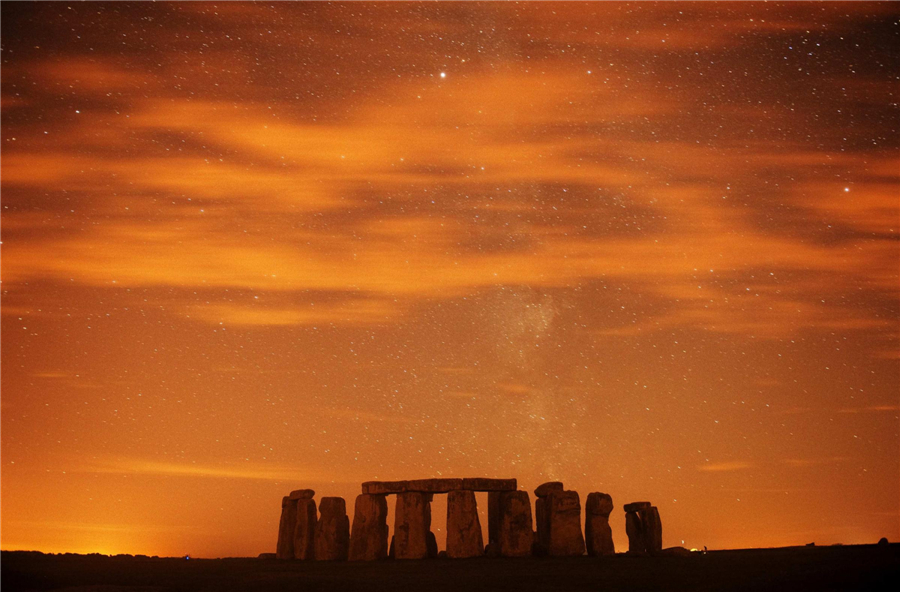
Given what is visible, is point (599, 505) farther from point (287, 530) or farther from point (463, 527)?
point (287, 530)

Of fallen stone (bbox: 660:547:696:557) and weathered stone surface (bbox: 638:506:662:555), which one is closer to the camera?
fallen stone (bbox: 660:547:696:557)

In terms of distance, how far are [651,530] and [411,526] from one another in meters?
6.62

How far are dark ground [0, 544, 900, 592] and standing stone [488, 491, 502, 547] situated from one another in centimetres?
154

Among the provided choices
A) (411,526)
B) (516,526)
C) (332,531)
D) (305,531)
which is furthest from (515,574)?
(305,531)

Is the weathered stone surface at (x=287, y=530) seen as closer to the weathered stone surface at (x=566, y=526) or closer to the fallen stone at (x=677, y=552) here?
the weathered stone surface at (x=566, y=526)

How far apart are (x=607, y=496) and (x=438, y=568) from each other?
5981 millimetres

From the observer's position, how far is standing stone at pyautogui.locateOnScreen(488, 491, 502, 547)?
2889cm

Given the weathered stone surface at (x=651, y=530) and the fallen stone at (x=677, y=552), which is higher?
the weathered stone surface at (x=651, y=530)

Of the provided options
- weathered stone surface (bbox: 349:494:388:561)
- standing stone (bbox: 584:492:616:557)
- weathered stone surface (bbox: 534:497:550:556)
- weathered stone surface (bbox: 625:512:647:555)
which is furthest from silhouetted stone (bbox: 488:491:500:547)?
weathered stone surface (bbox: 625:512:647:555)

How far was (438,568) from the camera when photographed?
1011 inches

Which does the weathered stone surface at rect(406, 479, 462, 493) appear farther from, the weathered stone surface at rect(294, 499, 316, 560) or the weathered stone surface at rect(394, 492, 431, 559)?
the weathered stone surface at rect(294, 499, 316, 560)

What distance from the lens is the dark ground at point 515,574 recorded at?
2080 cm

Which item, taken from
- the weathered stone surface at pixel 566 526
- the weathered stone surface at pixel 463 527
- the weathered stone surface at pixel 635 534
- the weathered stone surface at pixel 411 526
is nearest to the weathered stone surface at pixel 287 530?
the weathered stone surface at pixel 411 526

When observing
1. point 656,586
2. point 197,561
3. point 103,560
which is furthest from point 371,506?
point 656,586
